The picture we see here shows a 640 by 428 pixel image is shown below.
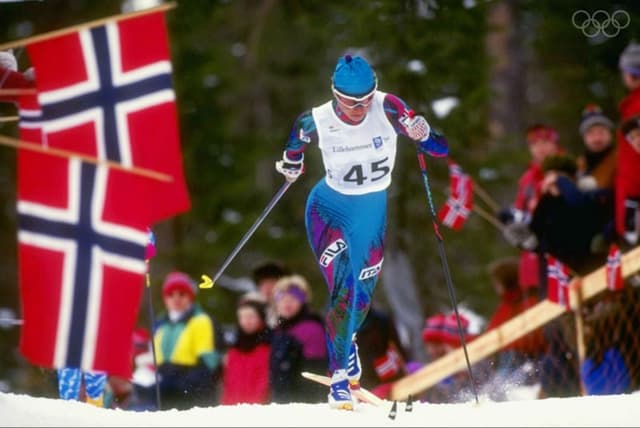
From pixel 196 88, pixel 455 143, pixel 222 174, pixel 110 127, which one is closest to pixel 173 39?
pixel 196 88

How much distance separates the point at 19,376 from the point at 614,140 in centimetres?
1148

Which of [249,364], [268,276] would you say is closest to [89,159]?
[249,364]

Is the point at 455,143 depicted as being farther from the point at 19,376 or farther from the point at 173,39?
the point at 19,376

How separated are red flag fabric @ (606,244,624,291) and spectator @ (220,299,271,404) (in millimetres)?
2369

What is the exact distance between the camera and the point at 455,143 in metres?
15.2

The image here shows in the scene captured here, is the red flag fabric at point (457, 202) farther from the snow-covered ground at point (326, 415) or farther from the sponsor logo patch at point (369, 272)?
the snow-covered ground at point (326, 415)

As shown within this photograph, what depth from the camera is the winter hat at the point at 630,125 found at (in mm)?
11188

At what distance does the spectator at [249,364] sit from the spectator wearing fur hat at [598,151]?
8.45ft

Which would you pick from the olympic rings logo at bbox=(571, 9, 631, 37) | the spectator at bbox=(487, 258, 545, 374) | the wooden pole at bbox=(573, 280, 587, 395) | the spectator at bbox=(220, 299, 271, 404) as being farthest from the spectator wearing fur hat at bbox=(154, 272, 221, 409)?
the olympic rings logo at bbox=(571, 9, 631, 37)

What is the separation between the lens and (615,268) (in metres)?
11.1

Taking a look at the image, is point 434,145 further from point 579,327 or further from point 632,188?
point 579,327

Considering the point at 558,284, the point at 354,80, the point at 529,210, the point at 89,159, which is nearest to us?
the point at 89,159

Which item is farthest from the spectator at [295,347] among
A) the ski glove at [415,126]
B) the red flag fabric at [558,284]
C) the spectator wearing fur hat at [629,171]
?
the ski glove at [415,126]

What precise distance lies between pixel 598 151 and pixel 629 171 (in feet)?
2.83
